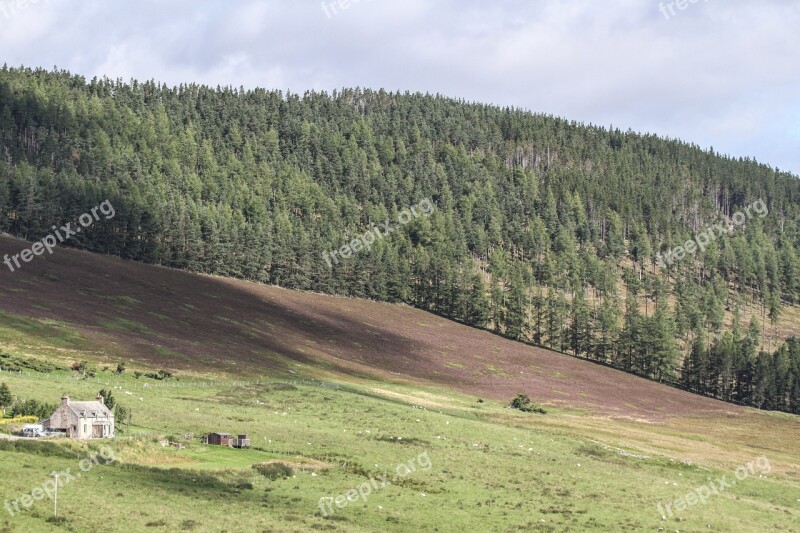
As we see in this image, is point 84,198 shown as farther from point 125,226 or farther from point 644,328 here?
point 644,328

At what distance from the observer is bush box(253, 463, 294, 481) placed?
5722cm

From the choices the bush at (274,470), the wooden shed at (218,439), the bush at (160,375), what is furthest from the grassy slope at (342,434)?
the wooden shed at (218,439)

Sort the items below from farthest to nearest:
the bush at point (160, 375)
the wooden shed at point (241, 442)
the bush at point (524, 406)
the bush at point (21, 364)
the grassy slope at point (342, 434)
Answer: the bush at point (524, 406) → the bush at point (160, 375) → the bush at point (21, 364) → the wooden shed at point (241, 442) → the grassy slope at point (342, 434)

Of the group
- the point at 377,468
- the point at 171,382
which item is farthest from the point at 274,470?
the point at 171,382

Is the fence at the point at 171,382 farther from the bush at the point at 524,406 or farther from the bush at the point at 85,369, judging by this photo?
the bush at the point at 524,406

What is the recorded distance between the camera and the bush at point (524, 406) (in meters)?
103

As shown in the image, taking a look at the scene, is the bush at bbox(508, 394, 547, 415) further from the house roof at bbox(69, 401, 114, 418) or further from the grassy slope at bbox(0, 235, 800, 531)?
the house roof at bbox(69, 401, 114, 418)

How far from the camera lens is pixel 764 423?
4892 inches

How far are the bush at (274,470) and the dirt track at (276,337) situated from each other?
37917mm

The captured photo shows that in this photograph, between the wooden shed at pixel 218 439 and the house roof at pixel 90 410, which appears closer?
the house roof at pixel 90 410

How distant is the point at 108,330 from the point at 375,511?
6017cm

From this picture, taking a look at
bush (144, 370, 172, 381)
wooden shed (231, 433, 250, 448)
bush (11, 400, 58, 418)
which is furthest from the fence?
wooden shed (231, 433, 250, 448)

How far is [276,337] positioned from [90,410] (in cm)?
6264

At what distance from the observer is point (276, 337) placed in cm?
12319
